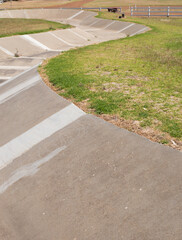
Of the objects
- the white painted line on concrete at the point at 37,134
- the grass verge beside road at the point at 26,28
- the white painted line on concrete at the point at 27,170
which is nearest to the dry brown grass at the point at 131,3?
the grass verge beside road at the point at 26,28

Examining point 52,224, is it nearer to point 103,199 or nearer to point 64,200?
point 64,200

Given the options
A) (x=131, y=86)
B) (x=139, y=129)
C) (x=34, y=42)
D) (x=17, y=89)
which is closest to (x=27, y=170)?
(x=139, y=129)

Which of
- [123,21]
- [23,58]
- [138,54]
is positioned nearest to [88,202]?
[138,54]

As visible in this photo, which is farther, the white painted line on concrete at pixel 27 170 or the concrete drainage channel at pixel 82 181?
the white painted line on concrete at pixel 27 170

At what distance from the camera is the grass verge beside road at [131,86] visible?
728cm

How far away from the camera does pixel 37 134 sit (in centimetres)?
791

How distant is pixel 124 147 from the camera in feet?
20.6

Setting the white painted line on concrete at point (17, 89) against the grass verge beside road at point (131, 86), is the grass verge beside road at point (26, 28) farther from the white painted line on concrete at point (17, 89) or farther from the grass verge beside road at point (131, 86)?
the white painted line on concrete at point (17, 89)

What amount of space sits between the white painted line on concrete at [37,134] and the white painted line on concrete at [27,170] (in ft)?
2.24

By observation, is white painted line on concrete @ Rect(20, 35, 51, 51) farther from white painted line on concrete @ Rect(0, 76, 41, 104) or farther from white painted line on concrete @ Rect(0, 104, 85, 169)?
white painted line on concrete @ Rect(0, 104, 85, 169)

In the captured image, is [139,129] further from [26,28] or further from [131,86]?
[26,28]

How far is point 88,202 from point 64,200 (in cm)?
56

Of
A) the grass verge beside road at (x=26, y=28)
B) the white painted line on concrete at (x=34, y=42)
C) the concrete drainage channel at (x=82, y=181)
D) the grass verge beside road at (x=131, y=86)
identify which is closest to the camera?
the concrete drainage channel at (x=82, y=181)

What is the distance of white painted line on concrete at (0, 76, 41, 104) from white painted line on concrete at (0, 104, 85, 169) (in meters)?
4.01
